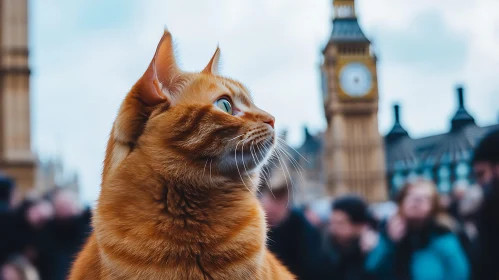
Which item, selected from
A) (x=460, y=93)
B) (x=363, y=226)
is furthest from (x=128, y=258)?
(x=460, y=93)

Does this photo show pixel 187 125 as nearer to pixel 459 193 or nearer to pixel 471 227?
pixel 471 227

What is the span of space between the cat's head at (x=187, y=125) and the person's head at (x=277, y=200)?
4.71 feet

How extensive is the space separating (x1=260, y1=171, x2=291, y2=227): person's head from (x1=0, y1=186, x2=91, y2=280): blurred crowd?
860 mm

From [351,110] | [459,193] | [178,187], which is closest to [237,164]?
[178,187]

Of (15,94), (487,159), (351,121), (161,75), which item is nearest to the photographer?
(161,75)

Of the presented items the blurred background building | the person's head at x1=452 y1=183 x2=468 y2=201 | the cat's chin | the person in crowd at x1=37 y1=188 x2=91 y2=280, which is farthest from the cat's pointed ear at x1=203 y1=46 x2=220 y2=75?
the blurred background building

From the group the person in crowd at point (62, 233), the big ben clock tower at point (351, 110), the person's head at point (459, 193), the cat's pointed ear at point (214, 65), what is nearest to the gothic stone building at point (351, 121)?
the big ben clock tower at point (351, 110)

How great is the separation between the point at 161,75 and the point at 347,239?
8.00 feet

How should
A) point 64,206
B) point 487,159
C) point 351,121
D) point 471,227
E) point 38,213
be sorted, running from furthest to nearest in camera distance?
point 351,121, point 471,227, point 38,213, point 64,206, point 487,159

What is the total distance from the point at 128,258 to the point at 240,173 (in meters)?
0.23

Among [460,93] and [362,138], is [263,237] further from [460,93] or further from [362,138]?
[362,138]

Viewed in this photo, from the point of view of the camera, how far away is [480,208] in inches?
105

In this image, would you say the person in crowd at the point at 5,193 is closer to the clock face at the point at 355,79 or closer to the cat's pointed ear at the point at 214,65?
the cat's pointed ear at the point at 214,65

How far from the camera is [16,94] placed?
10.5 meters
